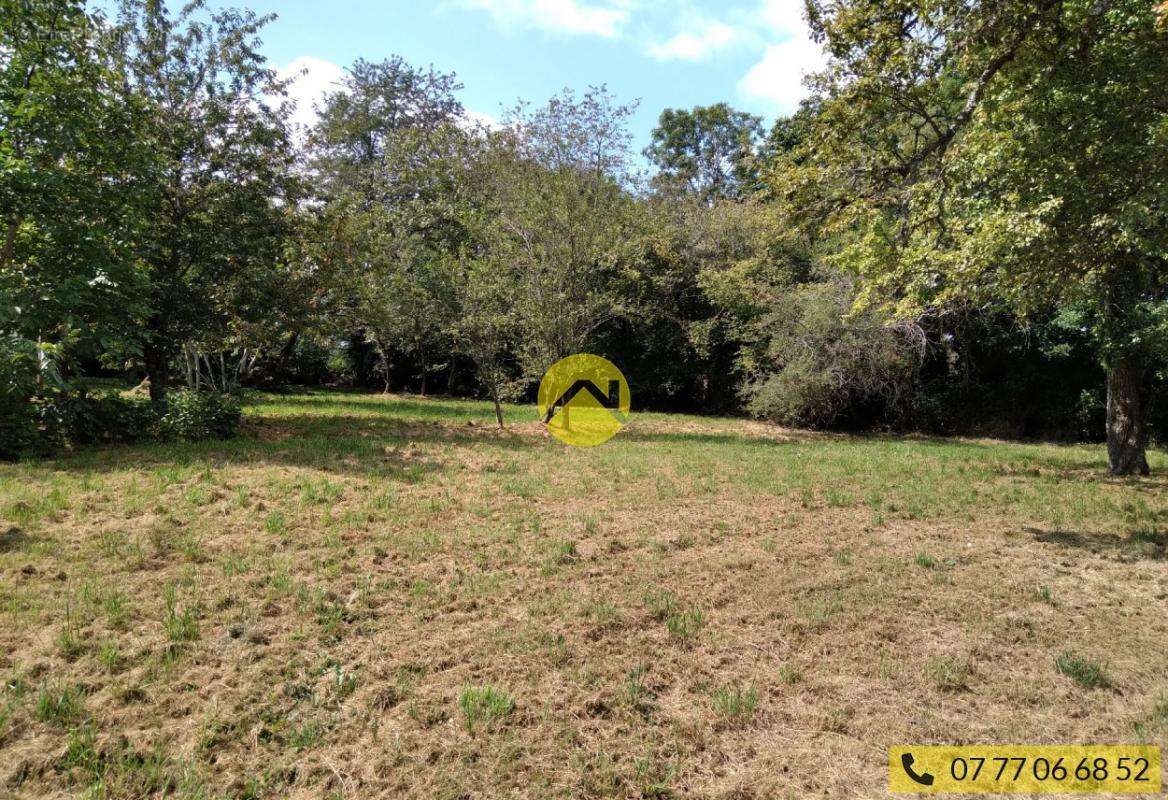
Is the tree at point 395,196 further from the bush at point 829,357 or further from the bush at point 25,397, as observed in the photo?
the bush at point 829,357

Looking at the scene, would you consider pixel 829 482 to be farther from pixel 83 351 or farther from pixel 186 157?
pixel 186 157

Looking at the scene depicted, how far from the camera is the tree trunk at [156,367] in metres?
11.0

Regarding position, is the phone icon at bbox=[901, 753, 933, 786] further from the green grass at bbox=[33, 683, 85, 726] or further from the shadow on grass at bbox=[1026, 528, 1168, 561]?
the shadow on grass at bbox=[1026, 528, 1168, 561]

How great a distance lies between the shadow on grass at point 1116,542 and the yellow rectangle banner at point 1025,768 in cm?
400

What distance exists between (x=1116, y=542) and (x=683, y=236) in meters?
16.8

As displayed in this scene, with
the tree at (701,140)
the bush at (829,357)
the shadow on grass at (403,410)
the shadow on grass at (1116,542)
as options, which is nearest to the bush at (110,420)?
the shadow on grass at (403,410)

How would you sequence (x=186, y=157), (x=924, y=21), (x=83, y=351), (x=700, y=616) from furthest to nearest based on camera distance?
(x=186, y=157) < (x=83, y=351) < (x=924, y=21) < (x=700, y=616)

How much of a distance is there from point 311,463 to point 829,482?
7958 mm

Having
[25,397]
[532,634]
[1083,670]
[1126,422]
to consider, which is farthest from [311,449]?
[1126,422]

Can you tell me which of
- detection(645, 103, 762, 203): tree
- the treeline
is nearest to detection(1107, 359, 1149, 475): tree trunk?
the treeline

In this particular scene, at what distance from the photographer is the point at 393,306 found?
18016 millimetres

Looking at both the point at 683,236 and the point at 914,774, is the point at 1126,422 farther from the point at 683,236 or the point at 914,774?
the point at 683,236

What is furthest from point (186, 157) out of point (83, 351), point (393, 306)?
point (393, 306)

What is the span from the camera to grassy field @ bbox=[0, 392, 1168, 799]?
8.69 feet
